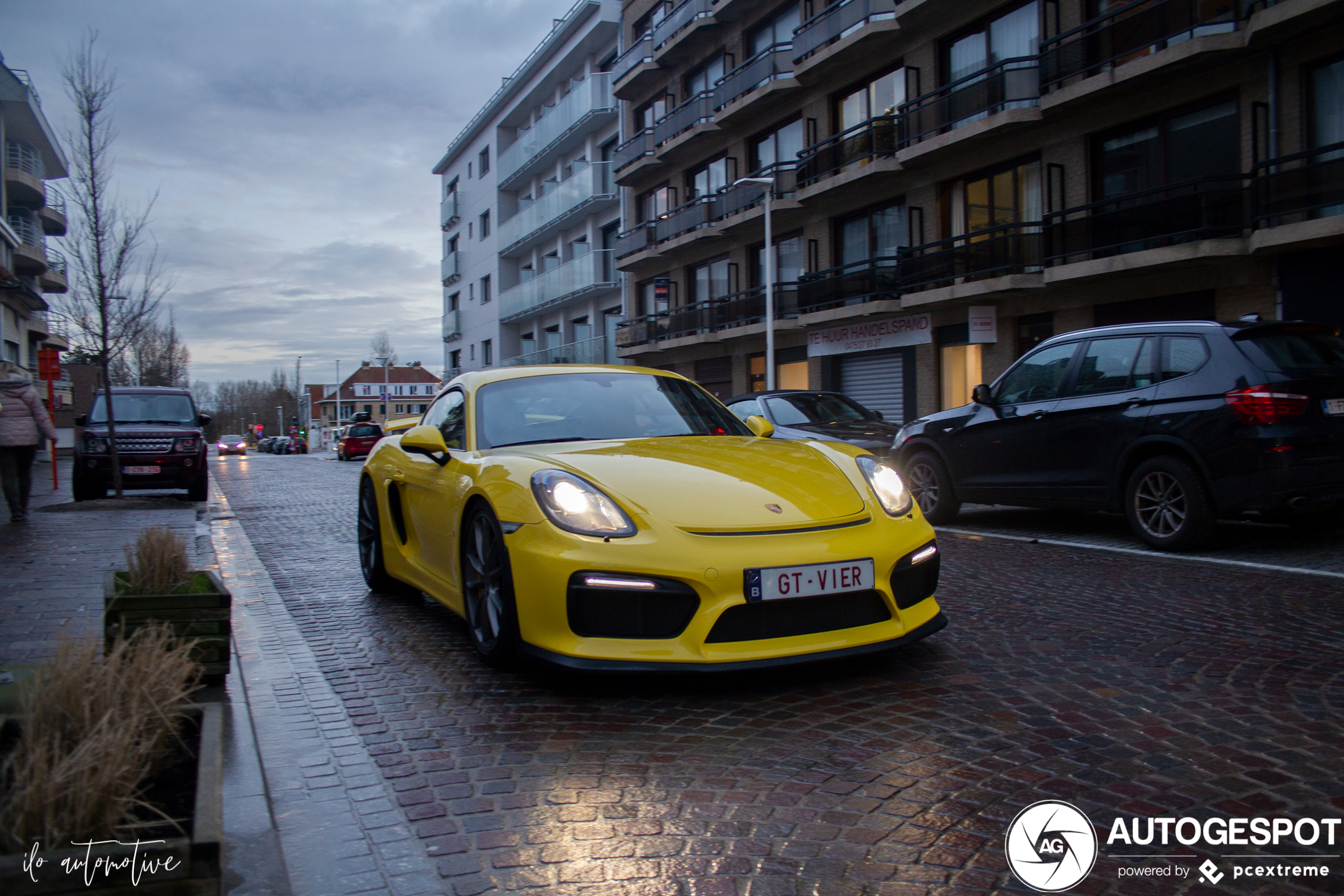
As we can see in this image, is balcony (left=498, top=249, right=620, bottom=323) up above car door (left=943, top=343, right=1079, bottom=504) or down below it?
above

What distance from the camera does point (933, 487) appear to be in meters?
9.86

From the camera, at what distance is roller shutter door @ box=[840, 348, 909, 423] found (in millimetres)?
24875

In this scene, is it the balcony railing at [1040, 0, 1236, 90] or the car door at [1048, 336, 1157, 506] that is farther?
the balcony railing at [1040, 0, 1236, 90]

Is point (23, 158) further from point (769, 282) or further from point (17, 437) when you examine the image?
point (17, 437)

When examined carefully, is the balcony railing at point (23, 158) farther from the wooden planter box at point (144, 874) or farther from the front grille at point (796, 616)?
the wooden planter box at point (144, 874)

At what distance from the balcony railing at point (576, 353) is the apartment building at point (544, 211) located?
0.23ft

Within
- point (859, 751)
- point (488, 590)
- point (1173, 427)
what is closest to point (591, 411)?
point (488, 590)

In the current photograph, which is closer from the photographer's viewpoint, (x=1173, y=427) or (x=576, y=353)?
(x=1173, y=427)

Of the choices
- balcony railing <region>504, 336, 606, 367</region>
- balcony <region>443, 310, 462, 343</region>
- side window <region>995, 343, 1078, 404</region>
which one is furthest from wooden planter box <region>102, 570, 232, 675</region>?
balcony <region>443, 310, 462, 343</region>

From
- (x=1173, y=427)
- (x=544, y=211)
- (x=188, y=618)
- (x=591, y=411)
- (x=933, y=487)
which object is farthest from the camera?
(x=544, y=211)

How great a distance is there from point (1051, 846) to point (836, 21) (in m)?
25.8

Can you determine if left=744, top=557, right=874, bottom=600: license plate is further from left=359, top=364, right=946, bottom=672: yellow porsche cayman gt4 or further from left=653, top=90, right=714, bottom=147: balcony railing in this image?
left=653, top=90, right=714, bottom=147: balcony railing

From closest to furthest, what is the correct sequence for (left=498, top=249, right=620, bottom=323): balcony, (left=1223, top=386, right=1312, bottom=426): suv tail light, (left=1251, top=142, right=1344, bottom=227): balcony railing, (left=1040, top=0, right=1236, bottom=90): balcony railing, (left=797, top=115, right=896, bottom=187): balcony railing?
(left=1223, top=386, right=1312, bottom=426): suv tail light → (left=1251, top=142, right=1344, bottom=227): balcony railing → (left=1040, top=0, right=1236, bottom=90): balcony railing → (left=797, top=115, right=896, bottom=187): balcony railing → (left=498, top=249, right=620, bottom=323): balcony

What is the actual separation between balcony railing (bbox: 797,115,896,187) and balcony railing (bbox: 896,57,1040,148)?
0.42m
